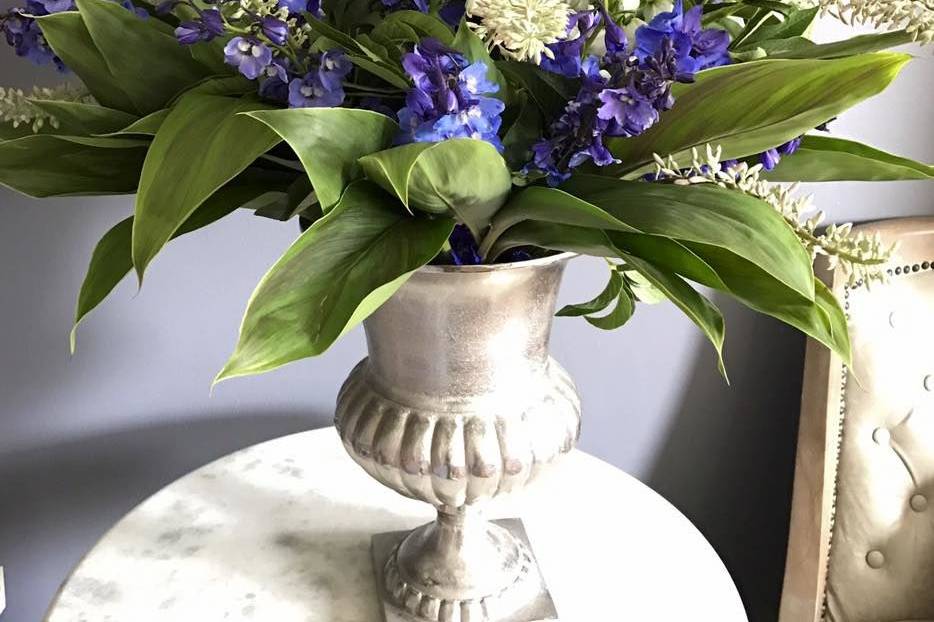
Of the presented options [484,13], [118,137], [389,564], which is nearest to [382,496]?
[389,564]

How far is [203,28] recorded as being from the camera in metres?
0.50

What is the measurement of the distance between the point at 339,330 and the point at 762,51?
298 mm

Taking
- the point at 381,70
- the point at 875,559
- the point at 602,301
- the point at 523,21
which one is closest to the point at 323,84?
the point at 381,70

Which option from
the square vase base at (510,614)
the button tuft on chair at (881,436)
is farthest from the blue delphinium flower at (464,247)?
the button tuft on chair at (881,436)

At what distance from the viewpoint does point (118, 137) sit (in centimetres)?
62

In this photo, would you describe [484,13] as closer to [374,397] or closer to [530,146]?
[530,146]

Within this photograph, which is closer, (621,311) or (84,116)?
(84,116)

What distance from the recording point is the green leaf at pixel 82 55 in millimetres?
584

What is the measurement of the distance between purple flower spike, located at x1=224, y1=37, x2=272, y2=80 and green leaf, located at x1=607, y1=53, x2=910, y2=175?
0.70ft

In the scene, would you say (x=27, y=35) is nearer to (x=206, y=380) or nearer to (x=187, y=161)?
(x=187, y=161)

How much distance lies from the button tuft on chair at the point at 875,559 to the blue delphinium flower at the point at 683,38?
80cm

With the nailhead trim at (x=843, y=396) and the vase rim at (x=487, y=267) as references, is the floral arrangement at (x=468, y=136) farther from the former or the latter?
the nailhead trim at (x=843, y=396)

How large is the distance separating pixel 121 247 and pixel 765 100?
1.23 feet

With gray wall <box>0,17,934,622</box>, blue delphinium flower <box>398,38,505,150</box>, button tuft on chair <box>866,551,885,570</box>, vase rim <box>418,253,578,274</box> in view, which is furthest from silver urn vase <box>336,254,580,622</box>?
button tuft on chair <box>866,551,885,570</box>
